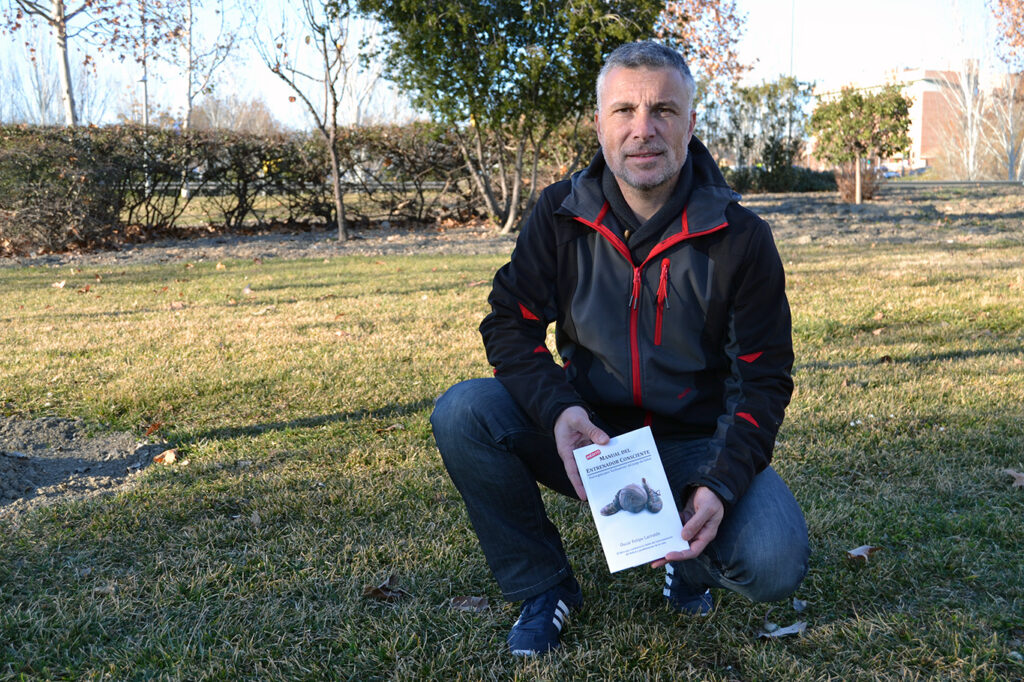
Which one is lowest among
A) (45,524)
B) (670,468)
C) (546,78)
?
(45,524)

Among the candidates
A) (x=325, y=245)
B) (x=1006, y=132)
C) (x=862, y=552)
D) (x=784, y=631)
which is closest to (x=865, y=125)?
(x=325, y=245)

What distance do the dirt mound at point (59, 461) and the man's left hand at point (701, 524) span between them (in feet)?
8.38

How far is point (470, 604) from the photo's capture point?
2.68m

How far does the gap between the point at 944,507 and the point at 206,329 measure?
5.29 metres

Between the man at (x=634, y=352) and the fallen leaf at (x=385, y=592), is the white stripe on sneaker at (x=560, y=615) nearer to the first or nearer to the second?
the man at (x=634, y=352)

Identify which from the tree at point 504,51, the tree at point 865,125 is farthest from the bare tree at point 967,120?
the tree at point 504,51

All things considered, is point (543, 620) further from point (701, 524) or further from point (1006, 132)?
point (1006, 132)

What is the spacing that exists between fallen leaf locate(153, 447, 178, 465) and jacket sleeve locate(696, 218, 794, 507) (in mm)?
2634

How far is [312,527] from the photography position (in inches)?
125

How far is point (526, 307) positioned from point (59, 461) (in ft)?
8.62

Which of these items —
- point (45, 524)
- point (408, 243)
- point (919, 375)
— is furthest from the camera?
point (408, 243)

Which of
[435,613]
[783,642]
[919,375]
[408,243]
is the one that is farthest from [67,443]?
[408,243]

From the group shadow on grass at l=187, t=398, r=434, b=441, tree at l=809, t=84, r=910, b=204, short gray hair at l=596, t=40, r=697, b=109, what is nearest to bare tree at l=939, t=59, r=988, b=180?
tree at l=809, t=84, r=910, b=204

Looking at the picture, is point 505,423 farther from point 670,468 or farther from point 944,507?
point 944,507
